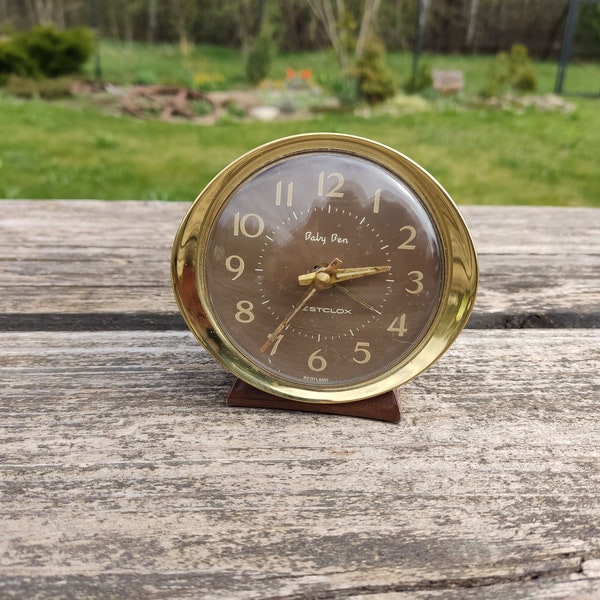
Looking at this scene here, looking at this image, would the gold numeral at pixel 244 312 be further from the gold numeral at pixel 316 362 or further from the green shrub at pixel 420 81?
the green shrub at pixel 420 81

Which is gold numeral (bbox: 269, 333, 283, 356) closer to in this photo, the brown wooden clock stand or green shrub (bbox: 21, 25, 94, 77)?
the brown wooden clock stand

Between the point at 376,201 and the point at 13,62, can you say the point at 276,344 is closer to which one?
the point at 376,201

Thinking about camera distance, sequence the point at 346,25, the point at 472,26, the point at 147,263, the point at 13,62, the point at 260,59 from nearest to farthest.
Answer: the point at 147,263
the point at 13,62
the point at 346,25
the point at 260,59
the point at 472,26

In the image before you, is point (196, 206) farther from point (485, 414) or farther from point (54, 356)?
point (485, 414)

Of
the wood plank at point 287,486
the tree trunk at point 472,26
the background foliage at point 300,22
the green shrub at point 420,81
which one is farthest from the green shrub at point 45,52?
the wood plank at point 287,486

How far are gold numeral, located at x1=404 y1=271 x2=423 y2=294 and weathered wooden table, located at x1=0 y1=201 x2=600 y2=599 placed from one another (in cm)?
19

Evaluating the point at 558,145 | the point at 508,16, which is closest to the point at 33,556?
the point at 558,145

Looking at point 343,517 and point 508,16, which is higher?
point 508,16

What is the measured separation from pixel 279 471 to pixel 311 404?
0.18 meters

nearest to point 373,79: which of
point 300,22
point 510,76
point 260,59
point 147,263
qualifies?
point 260,59

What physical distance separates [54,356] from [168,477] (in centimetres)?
43

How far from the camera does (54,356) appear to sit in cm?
119

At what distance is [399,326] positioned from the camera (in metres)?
1.07

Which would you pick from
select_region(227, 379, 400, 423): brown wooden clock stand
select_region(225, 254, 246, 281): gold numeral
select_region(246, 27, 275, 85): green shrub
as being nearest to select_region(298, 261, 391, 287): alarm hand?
select_region(225, 254, 246, 281): gold numeral
